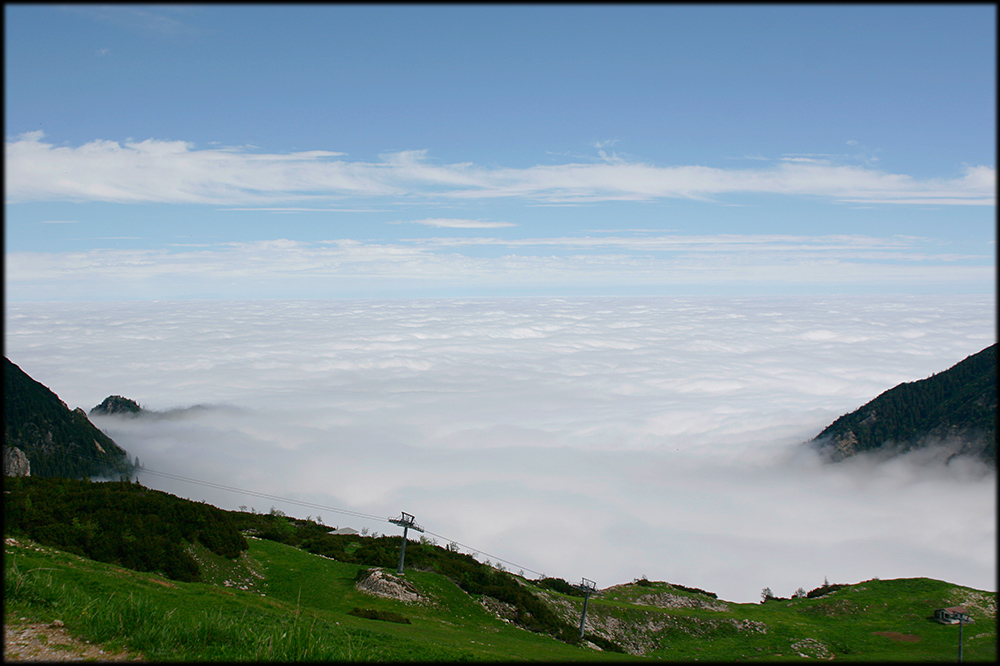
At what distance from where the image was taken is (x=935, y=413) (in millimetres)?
165000

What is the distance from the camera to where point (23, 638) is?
1317cm

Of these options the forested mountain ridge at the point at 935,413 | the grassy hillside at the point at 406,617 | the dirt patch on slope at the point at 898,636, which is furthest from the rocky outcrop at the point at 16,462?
the forested mountain ridge at the point at 935,413

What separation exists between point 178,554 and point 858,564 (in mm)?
199788

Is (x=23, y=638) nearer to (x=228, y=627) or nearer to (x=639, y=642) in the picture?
(x=228, y=627)

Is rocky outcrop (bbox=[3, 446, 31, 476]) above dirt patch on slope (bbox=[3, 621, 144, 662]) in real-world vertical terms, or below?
below

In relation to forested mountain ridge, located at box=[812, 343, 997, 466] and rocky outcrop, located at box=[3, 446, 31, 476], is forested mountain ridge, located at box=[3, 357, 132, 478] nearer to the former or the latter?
rocky outcrop, located at box=[3, 446, 31, 476]

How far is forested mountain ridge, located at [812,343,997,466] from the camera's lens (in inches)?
5694

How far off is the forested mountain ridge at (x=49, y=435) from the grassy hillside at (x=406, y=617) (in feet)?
451

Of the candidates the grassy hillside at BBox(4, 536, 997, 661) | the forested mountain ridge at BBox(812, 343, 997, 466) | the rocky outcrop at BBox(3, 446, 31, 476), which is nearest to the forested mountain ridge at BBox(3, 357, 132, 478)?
the rocky outcrop at BBox(3, 446, 31, 476)

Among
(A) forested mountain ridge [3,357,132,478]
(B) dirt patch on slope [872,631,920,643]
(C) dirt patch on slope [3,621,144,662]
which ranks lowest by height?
(B) dirt patch on slope [872,631,920,643]

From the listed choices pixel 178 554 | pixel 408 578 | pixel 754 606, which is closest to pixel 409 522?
pixel 408 578

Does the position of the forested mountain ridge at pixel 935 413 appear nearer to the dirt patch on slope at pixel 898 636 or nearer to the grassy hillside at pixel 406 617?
the grassy hillside at pixel 406 617

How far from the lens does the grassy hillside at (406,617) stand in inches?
557

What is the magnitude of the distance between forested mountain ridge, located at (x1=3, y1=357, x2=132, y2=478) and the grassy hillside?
137498 mm
